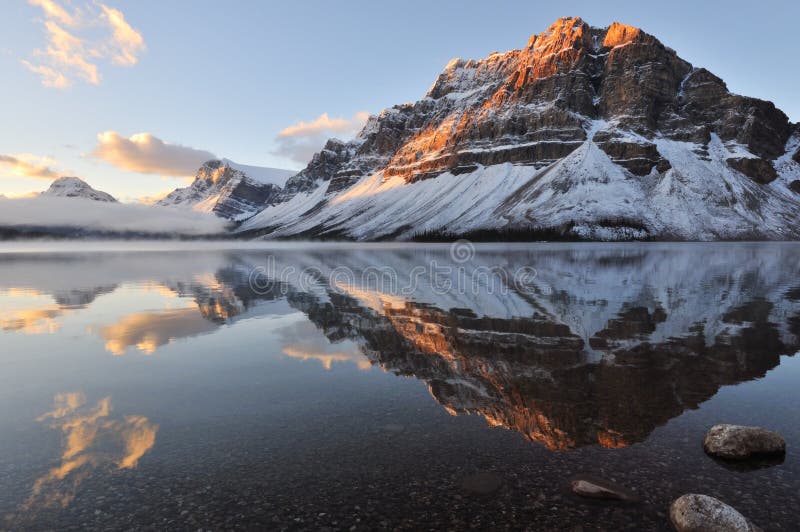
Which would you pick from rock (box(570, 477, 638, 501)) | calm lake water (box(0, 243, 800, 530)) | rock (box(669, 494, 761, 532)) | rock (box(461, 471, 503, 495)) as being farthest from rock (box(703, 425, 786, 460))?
rock (box(461, 471, 503, 495))

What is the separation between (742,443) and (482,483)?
651cm

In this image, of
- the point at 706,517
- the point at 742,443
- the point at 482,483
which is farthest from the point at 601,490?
the point at 742,443

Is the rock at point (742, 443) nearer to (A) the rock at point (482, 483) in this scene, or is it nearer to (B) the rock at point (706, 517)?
(B) the rock at point (706, 517)

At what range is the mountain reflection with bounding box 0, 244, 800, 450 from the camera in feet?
45.0

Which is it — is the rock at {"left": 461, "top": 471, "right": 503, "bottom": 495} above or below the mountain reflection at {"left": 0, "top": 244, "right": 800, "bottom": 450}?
below

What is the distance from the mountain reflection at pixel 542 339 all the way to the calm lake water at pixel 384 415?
0.14 m

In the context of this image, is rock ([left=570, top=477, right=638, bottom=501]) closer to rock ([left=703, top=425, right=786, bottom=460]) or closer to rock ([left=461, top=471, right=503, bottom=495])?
rock ([left=461, top=471, right=503, bottom=495])

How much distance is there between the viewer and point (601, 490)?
29.7ft

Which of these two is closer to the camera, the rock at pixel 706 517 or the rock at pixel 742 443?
the rock at pixel 706 517

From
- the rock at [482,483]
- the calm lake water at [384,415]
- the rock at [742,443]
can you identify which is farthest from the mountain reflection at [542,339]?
the rock at [482,483]

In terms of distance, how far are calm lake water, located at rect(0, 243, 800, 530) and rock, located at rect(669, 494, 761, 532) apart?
0.37 metres

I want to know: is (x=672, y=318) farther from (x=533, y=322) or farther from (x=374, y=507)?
(x=374, y=507)

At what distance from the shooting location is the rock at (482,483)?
367 inches

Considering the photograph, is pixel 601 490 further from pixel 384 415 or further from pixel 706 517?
pixel 384 415
